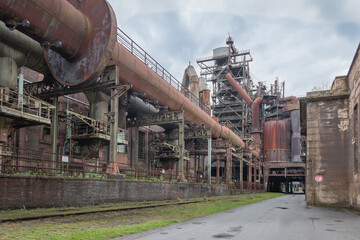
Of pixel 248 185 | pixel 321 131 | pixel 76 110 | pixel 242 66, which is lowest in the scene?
pixel 248 185

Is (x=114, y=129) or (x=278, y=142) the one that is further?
(x=278, y=142)

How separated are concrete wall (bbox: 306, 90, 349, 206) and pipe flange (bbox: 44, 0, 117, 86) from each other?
1276cm

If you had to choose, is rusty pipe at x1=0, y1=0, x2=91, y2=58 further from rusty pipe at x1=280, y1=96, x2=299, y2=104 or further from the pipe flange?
rusty pipe at x1=280, y1=96, x2=299, y2=104

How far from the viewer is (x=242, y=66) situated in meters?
72.6

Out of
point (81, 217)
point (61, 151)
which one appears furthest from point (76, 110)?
point (81, 217)

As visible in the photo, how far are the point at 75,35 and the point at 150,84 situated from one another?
7.40 m

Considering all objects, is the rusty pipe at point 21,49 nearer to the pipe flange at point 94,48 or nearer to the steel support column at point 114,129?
the pipe flange at point 94,48

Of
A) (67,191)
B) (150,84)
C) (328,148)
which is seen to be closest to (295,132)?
(328,148)

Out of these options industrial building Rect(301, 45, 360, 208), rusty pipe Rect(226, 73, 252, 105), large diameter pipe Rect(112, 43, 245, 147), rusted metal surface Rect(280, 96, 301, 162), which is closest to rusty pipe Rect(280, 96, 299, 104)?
rusted metal surface Rect(280, 96, 301, 162)

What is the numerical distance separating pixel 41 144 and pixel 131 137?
11.0 meters

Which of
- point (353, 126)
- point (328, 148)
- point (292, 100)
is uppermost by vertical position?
point (292, 100)

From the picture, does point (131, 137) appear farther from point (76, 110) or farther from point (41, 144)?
point (41, 144)

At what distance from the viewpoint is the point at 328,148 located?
→ 20547mm

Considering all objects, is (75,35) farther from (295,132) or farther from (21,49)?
(295,132)
